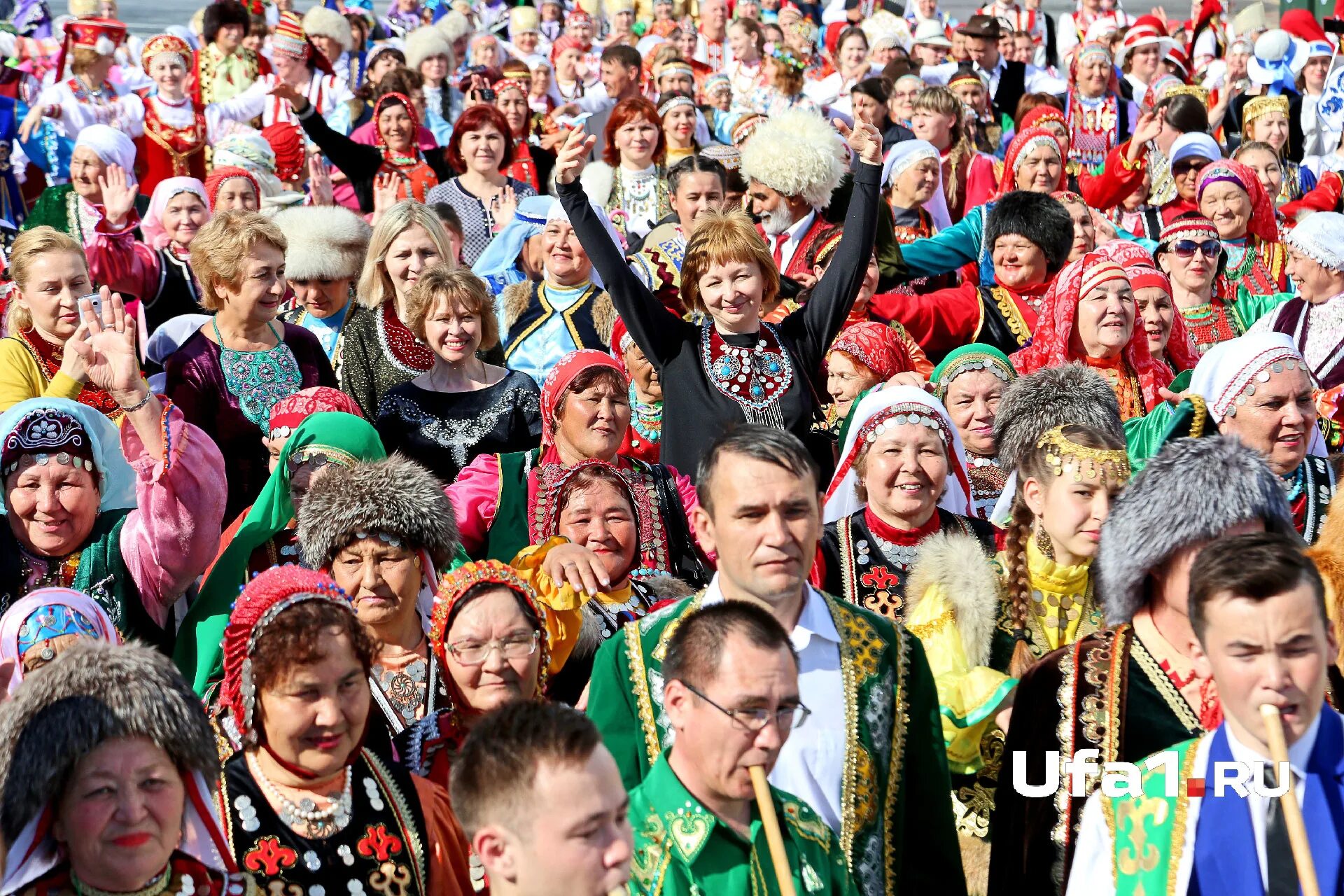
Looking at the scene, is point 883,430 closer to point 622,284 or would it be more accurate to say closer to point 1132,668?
point 622,284

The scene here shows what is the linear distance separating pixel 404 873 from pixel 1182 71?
12.4m

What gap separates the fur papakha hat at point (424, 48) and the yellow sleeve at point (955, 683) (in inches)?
367

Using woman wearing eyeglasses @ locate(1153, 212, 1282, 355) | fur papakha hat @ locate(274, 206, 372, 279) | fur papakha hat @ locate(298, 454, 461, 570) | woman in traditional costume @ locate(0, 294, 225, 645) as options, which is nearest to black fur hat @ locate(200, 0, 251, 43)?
fur papakha hat @ locate(274, 206, 372, 279)

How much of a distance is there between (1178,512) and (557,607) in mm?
1664

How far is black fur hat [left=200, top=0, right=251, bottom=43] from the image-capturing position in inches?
463

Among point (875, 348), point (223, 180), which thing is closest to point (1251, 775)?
point (875, 348)

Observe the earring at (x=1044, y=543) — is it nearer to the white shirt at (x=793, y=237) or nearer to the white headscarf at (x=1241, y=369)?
the white headscarf at (x=1241, y=369)

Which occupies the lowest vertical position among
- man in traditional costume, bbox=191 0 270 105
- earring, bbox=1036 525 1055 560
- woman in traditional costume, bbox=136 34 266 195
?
earring, bbox=1036 525 1055 560

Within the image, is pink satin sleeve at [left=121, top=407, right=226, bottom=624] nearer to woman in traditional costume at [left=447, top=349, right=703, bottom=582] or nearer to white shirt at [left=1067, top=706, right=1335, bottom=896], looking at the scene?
woman in traditional costume at [left=447, top=349, right=703, bottom=582]

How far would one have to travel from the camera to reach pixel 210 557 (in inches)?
180

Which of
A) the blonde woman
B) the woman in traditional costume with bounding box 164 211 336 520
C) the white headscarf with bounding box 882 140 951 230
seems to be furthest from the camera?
the white headscarf with bounding box 882 140 951 230

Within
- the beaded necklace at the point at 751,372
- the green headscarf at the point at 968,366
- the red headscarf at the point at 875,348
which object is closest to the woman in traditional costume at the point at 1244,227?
the red headscarf at the point at 875,348

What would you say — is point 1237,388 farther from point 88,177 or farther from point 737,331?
point 88,177

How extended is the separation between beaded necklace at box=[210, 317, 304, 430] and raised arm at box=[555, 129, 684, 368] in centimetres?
112
